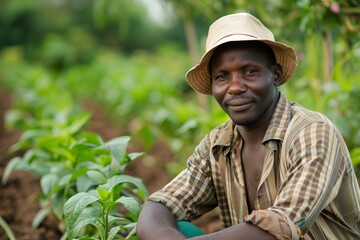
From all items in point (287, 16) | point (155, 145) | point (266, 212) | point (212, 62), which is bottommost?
point (155, 145)

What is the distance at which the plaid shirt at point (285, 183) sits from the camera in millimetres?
2006

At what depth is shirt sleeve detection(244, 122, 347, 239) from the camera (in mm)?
1962

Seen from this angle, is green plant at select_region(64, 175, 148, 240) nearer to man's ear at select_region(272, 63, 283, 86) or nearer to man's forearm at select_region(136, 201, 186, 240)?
man's forearm at select_region(136, 201, 186, 240)

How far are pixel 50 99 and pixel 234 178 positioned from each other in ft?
17.7

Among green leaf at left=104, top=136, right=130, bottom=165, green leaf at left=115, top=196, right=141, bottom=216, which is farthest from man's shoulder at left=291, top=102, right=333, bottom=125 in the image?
green leaf at left=104, top=136, right=130, bottom=165

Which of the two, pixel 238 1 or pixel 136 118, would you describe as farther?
pixel 136 118

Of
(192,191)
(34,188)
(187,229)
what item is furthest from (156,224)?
(34,188)

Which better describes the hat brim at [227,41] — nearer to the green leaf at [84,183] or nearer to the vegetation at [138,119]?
the vegetation at [138,119]

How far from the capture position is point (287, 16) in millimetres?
4484

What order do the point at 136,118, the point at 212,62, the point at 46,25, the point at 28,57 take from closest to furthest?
the point at 212,62, the point at 136,118, the point at 28,57, the point at 46,25

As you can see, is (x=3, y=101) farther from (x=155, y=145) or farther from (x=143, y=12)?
(x=143, y=12)

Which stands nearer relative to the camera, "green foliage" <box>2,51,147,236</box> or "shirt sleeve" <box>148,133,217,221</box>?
"shirt sleeve" <box>148,133,217,221</box>

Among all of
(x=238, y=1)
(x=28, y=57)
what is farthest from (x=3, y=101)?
(x=28, y=57)

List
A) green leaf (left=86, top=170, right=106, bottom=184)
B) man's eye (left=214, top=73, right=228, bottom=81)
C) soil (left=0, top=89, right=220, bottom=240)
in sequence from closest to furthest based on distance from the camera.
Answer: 1. man's eye (left=214, top=73, right=228, bottom=81)
2. green leaf (left=86, top=170, right=106, bottom=184)
3. soil (left=0, top=89, right=220, bottom=240)
